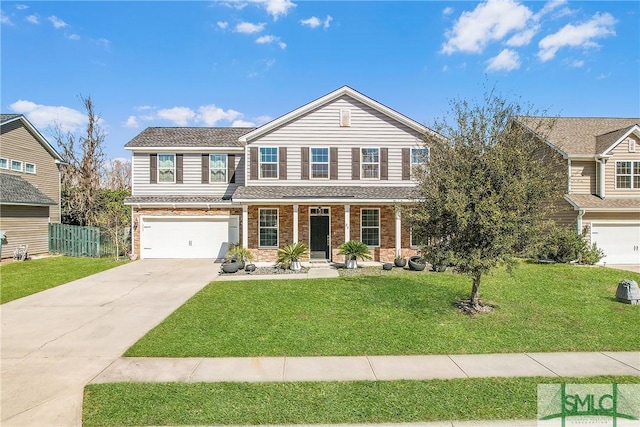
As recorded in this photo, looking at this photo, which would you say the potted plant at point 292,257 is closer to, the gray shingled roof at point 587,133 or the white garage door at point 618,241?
the gray shingled roof at point 587,133

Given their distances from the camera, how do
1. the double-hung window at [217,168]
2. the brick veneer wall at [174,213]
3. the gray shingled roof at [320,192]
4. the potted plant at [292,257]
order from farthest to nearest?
Result: the double-hung window at [217,168], the brick veneer wall at [174,213], the gray shingled roof at [320,192], the potted plant at [292,257]

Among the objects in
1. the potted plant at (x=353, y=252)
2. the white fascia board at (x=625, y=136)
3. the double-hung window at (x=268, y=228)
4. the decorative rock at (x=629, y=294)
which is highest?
the white fascia board at (x=625, y=136)

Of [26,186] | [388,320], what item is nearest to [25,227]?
[26,186]

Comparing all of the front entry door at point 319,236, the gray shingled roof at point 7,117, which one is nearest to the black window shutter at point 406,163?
the front entry door at point 319,236

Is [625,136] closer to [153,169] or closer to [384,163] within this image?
[384,163]

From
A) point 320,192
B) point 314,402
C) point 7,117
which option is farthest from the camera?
point 7,117

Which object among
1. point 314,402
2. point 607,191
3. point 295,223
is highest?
point 607,191

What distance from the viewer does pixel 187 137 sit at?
18.1 metres

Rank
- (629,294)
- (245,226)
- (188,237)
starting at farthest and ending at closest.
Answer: (188,237)
(245,226)
(629,294)

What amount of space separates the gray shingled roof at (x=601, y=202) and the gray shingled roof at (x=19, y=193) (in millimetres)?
27351

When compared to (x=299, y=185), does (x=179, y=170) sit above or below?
above

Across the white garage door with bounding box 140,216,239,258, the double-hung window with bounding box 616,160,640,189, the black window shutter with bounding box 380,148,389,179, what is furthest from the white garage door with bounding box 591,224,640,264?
the white garage door with bounding box 140,216,239,258

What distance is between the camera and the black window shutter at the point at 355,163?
16219 mm

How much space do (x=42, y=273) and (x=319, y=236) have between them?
38.0 feet
